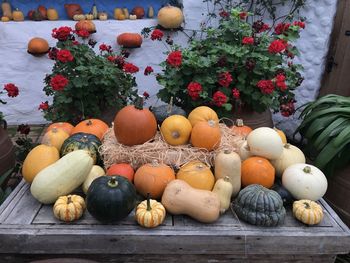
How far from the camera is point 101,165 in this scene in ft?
7.92

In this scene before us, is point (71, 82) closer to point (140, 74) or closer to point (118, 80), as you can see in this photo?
point (118, 80)

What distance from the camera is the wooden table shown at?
1840 mm

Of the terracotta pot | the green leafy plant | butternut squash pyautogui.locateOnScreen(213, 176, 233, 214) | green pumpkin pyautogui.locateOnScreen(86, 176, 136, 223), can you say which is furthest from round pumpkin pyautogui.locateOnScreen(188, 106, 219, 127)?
the terracotta pot

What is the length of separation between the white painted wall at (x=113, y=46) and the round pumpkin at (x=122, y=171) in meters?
2.53

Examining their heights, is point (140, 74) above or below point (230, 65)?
below

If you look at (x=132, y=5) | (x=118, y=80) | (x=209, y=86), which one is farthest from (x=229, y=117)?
(x=132, y=5)

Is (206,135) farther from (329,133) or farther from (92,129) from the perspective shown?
(329,133)

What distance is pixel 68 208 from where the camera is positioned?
1.87 metres

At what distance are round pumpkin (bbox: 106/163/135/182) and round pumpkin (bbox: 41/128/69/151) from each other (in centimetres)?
47

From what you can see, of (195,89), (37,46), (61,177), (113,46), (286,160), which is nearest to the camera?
(61,177)

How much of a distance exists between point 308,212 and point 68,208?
1284 millimetres

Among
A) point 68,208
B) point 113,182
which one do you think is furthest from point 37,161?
point 113,182

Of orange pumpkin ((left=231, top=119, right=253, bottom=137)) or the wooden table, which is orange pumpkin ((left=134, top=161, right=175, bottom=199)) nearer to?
the wooden table

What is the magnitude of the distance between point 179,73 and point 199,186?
127cm
